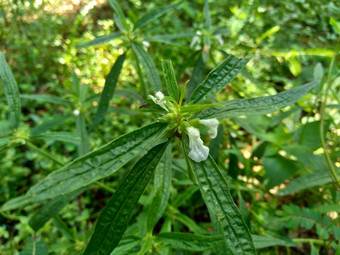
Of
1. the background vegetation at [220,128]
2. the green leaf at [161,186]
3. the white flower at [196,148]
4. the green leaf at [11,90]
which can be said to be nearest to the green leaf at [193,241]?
the green leaf at [161,186]

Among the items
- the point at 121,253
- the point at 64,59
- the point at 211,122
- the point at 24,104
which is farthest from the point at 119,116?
the point at 211,122

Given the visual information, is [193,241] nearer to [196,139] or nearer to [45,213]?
[196,139]

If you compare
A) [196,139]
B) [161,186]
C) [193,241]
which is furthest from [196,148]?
[193,241]

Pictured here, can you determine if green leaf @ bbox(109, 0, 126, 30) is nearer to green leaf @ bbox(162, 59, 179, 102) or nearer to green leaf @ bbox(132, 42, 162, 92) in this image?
green leaf @ bbox(132, 42, 162, 92)

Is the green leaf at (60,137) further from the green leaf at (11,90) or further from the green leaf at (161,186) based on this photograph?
the green leaf at (161,186)

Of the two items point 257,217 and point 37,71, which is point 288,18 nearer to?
point 257,217
